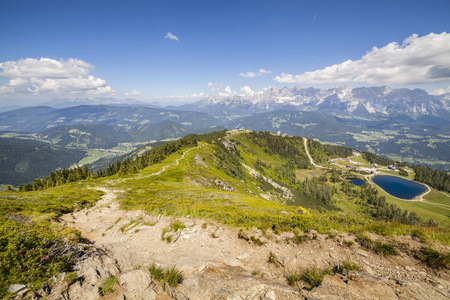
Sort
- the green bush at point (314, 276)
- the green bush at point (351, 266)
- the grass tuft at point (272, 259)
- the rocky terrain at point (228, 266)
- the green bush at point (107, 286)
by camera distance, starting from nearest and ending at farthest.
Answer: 1. the rocky terrain at point (228, 266)
2. the green bush at point (107, 286)
3. the green bush at point (314, 276)
4. the green bush at point (351, 266)
5. the grass tuft at point (272, 259)

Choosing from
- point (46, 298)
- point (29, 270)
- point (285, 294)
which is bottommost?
point (285, 294)

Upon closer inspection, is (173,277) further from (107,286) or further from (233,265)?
(233,265)

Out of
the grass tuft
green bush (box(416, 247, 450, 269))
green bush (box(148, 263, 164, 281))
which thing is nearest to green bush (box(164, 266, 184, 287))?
green bush (box(148, 263, 164, 281))

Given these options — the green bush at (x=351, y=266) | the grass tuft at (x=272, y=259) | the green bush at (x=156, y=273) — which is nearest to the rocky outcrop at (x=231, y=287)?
the green bush at (x=156, y=273)

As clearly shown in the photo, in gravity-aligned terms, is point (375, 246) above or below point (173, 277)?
above

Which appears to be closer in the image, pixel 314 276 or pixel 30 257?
pixel 30 257

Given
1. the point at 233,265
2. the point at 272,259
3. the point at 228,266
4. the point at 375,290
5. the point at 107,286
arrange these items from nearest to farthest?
the point at 375,290 < the point at 107,286 < the point at 228,266 < the point at 233,265 < the point at 272,259

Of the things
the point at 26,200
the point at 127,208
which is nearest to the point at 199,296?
the point at 127,208

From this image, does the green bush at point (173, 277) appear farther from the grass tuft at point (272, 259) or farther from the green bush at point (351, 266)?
the green bush at point (351, 266)

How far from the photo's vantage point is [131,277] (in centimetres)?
943

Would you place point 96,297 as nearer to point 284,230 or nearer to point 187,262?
point 187,262

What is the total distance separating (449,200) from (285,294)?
984 feet

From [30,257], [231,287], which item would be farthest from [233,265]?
[30,257]

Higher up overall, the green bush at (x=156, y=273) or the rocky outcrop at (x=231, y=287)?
the green bush at (x=156, y=273)
